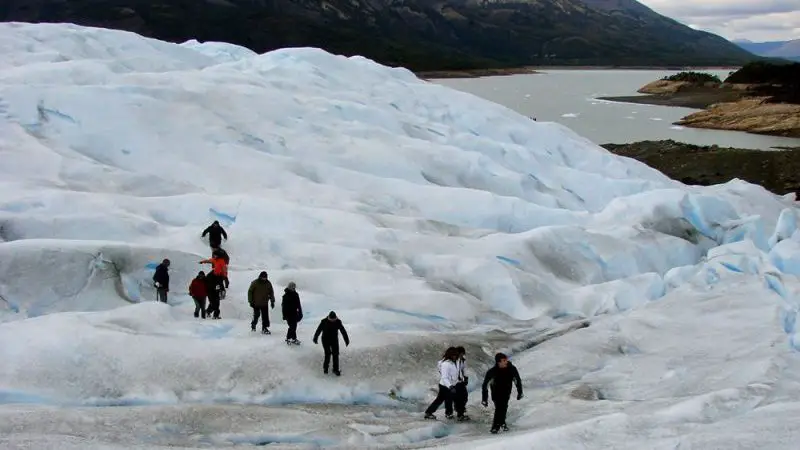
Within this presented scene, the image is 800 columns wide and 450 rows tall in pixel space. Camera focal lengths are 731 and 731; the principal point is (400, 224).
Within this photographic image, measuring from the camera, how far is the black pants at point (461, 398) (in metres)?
10.7

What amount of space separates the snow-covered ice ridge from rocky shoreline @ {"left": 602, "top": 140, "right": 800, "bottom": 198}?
1062cm

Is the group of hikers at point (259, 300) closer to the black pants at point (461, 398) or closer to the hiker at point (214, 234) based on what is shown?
the hiker at point (214, 234)

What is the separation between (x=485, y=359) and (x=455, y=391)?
2900 millimetres

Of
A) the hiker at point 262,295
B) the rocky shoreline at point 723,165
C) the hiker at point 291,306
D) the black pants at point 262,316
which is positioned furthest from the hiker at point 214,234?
the rocky shoreline at point 723,165

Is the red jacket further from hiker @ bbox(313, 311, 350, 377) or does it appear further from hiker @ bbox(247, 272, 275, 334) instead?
hiker @ bbox(313, 311, 350, 377)

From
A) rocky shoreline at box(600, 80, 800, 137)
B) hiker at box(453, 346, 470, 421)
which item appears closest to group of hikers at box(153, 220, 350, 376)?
hiker at box(453, 346, 470, 421)

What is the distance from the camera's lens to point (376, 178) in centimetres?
2273

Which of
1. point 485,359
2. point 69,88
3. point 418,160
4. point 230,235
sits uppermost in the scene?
point 69,88

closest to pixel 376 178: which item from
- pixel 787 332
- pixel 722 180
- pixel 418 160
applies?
pixel 418 160

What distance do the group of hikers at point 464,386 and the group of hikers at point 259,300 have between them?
1.86 meters

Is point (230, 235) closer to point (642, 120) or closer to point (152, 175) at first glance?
point (152, 175)

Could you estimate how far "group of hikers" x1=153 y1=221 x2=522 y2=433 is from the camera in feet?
33.4

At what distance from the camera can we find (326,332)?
11.5 meters

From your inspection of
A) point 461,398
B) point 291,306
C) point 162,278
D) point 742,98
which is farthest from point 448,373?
point 742,98
